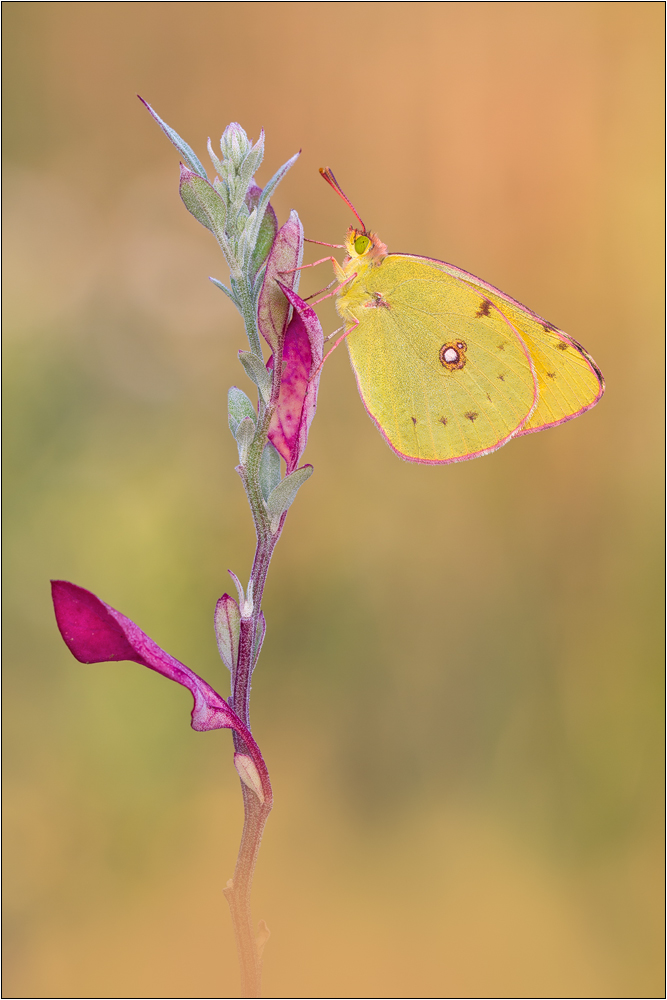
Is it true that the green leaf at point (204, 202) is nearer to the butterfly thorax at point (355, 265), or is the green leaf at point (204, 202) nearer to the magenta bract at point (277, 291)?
the magenta bract at point (277, 291)

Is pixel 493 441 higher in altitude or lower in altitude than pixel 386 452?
lower

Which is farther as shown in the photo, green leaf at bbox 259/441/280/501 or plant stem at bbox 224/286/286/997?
green leaf at bbox 259/441/280/501

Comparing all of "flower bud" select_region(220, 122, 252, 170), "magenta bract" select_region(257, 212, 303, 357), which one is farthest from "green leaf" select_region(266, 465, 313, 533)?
"flower bud" select_region(220, 122, 252, 170)

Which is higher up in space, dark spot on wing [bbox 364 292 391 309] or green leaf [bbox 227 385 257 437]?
dark spot on wing [bbox 364 292 391 309]

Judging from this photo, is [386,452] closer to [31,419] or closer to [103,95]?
[31,419]

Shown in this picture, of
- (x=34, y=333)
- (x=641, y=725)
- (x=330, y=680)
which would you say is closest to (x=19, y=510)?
(x=34, y=333)

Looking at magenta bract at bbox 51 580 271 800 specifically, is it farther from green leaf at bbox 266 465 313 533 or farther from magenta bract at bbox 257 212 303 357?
magenta bract at bbox 257 212 303 357

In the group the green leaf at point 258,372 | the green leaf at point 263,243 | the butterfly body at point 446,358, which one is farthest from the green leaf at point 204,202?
the butterfly body at point 446,358
